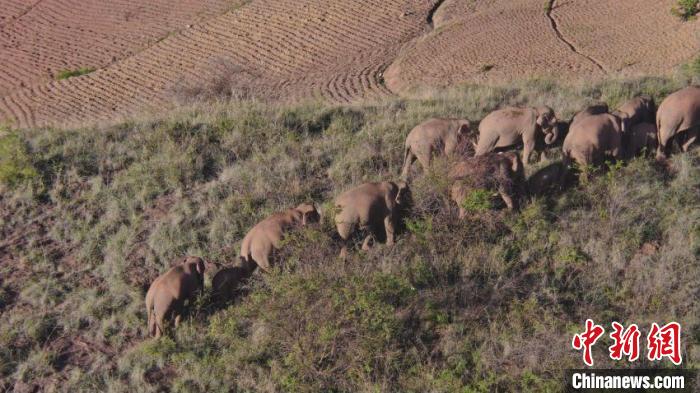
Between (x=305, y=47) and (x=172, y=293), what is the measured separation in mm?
17229

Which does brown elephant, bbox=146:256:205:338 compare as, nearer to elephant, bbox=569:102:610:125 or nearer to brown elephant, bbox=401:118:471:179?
brown elephant, bbox=401:118:471:179

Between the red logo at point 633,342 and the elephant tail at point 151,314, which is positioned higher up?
the elephant tail at point 151,314

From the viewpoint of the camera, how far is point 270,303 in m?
8.89

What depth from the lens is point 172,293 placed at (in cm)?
938

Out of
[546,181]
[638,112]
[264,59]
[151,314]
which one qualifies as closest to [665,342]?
[546,181]

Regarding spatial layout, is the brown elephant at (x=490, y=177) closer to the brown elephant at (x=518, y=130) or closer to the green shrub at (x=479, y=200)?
the green shrub at (x=479, y=200)

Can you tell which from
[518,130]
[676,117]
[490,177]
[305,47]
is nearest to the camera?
[490,177]

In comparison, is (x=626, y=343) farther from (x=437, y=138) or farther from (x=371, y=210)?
(x=437, y=138)

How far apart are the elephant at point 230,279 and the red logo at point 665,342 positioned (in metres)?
4.77

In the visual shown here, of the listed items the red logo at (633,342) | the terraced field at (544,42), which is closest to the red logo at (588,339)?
the red logo at (633,342)

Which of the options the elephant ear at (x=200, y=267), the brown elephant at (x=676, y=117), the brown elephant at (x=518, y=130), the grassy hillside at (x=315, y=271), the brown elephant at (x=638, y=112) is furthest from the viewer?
the brown elephant at (x=638, y=112)

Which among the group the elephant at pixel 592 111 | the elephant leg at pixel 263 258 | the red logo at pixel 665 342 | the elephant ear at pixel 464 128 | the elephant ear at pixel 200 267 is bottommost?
the red logo at pixel 665 342

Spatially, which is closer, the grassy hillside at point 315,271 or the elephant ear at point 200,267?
the grassy hillside at point 315,271

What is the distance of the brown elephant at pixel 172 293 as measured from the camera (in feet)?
30.8
